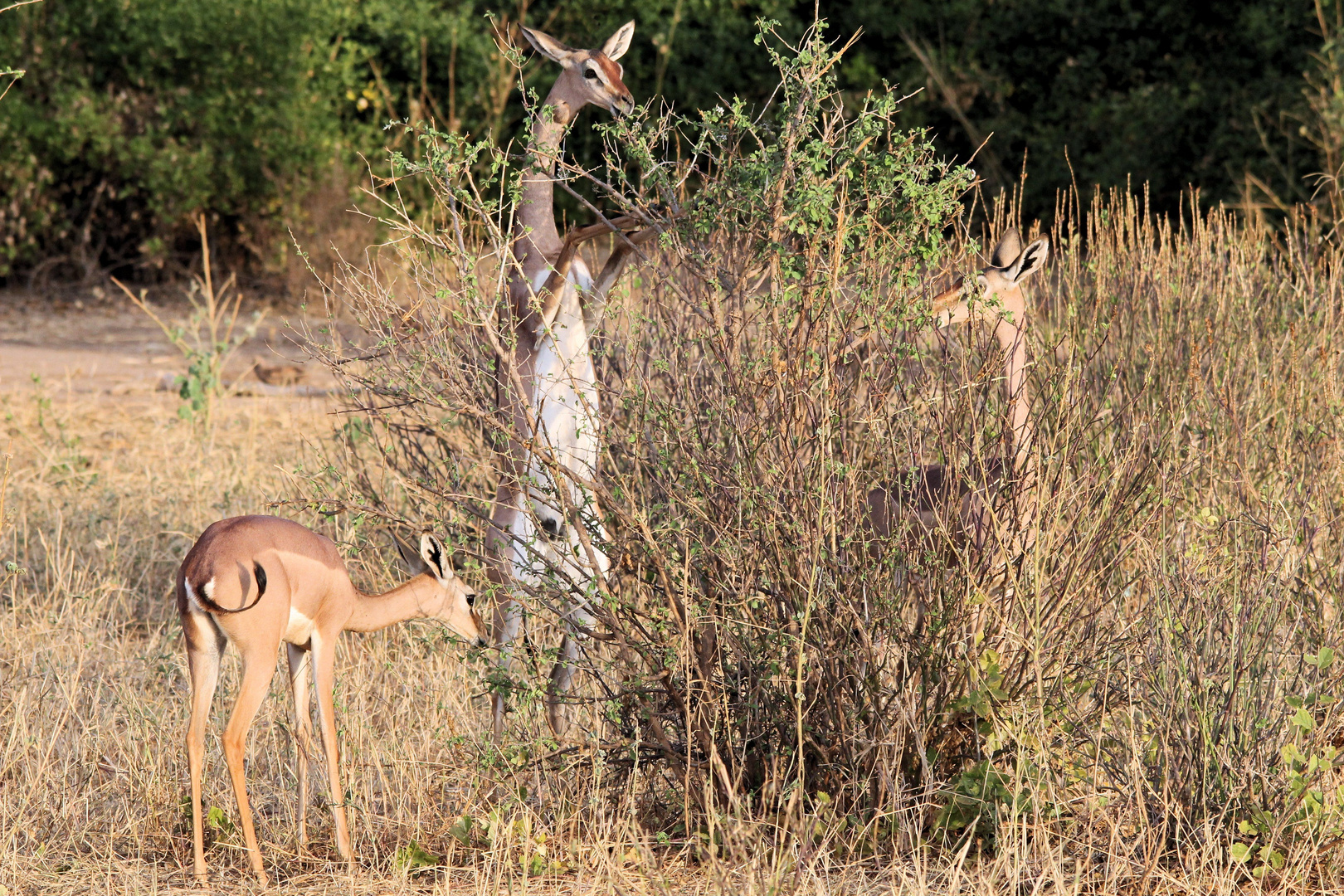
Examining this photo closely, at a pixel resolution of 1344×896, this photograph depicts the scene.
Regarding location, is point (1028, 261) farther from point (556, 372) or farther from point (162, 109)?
point (162, 109)

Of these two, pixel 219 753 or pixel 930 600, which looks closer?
pixel 930 600

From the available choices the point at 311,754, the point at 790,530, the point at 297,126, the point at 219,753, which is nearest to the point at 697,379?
the point at 790,530

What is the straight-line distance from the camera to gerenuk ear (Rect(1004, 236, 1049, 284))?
3783mm

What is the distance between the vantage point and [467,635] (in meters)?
3.53

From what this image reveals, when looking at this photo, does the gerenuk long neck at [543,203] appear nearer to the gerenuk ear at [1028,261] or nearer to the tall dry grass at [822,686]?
the tall dry grass at [822,686]

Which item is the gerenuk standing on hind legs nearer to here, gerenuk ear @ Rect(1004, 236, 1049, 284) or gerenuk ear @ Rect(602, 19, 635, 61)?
gerenuk ear @ Rect(602, 19, 635, 61)

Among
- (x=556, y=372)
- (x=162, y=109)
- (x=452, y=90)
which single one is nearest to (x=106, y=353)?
(x=162, y=109)

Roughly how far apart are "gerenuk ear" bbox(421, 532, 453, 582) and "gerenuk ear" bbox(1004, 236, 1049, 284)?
170cm

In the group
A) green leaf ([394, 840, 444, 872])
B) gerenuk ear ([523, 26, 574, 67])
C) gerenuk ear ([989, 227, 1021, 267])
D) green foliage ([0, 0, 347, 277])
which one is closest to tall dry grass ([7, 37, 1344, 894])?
green leaf ([394, 840, 444, 872])

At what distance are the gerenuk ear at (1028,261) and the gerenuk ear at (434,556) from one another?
66.8 inches

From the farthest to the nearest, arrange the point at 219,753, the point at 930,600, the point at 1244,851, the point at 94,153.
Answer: the point at 94,153 < the point at 219,753 < the point at 930,600 < the point at 1244,851

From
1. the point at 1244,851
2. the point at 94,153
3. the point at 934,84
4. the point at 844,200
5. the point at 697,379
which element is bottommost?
the point at 1244,851

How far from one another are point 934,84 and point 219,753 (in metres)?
9.54

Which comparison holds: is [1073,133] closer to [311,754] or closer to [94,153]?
[94,153]
